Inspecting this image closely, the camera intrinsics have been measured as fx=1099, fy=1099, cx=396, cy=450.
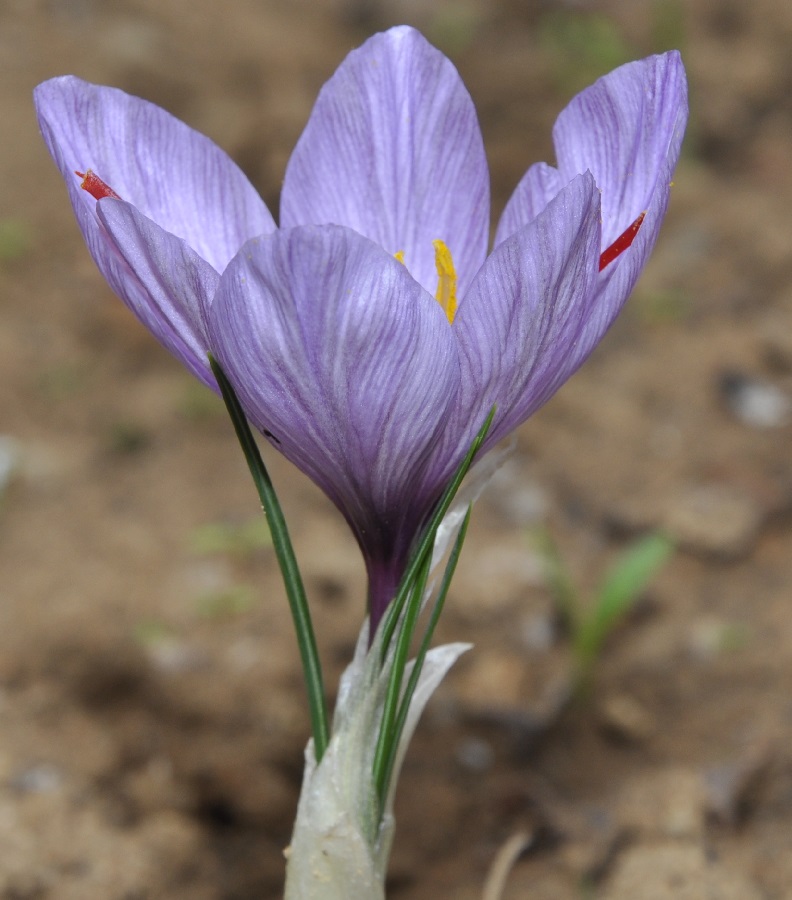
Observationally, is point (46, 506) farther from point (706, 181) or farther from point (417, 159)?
point (706, 181)

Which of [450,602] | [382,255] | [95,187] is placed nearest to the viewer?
[382,255]

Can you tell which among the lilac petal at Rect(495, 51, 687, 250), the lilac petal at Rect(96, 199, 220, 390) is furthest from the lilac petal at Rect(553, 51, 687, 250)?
the lilac petal at Rect(96, 199, 220, 390)

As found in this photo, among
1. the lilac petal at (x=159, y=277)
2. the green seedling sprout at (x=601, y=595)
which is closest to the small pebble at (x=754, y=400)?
the green seedling sprout at (x=601, y=595)

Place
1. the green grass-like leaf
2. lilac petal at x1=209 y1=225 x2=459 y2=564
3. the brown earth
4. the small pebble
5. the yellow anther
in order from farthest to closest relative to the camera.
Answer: the small pebble < the green grass-like leaf < the brown earth < the yellow anther < lilac petal at x1=209 y1=225 x2=459 y2=564

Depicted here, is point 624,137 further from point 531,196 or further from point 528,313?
point 528,313

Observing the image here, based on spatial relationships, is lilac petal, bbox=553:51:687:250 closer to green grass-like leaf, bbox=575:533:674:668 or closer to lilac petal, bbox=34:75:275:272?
lilac petal, bbox=34:75:275:272

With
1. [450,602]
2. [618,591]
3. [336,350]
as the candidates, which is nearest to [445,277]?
[336,350]
